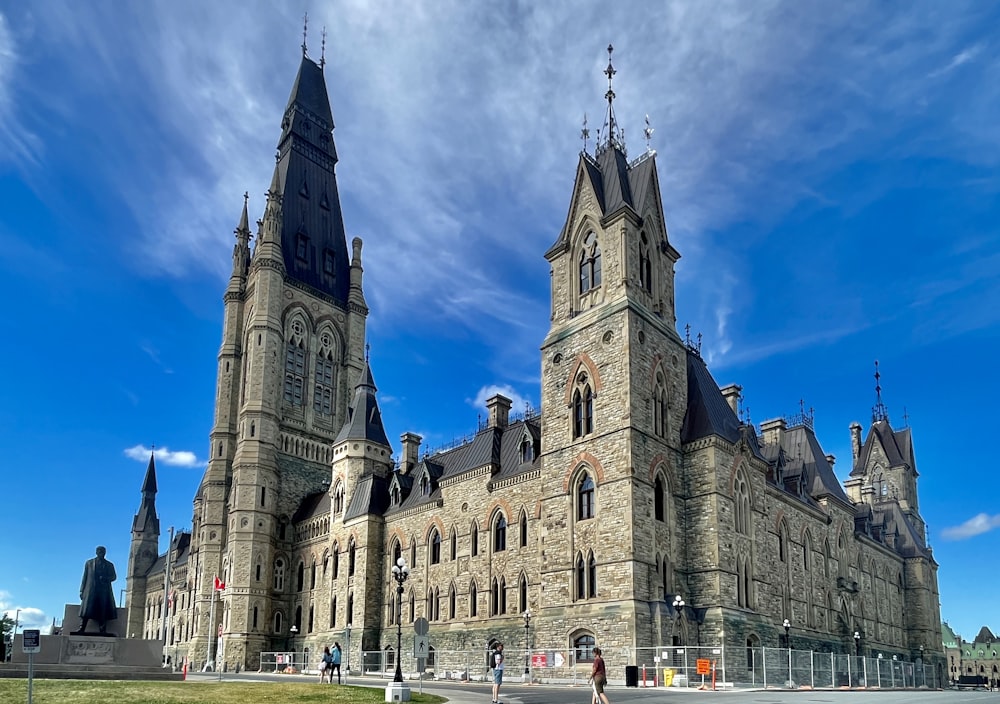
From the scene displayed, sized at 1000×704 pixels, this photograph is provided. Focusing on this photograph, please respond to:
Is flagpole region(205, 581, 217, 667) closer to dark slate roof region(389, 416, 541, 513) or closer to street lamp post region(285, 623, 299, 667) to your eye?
street lamp post region(285, 623, 299, 667)

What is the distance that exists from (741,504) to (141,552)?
8022cm

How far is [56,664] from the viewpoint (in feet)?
100

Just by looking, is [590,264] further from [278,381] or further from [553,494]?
[278,381]

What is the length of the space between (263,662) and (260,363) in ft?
75.3

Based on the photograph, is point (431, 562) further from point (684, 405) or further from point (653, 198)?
point (653, 198)

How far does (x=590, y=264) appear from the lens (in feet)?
145

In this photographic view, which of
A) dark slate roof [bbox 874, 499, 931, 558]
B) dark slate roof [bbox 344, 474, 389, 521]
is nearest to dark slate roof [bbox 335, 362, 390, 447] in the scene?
dark slate roof [bbox 344, 474, 389, 521]

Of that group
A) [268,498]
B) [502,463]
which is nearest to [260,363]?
[268,498]

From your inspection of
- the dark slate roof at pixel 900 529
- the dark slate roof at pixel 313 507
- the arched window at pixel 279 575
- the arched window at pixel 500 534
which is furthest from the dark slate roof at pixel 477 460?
the dark slate roof at pixel 900 529

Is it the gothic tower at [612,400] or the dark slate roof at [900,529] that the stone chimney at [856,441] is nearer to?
the dark slate roof at [900,529]

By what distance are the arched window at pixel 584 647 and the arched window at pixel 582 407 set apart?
29.7ft

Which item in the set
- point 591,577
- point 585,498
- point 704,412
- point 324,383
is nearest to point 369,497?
point 585,498

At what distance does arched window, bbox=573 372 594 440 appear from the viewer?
4100cm

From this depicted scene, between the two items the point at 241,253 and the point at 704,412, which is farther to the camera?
the point at 241,253
